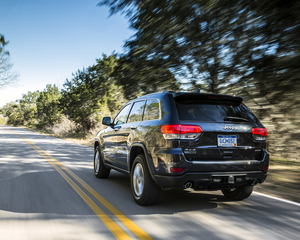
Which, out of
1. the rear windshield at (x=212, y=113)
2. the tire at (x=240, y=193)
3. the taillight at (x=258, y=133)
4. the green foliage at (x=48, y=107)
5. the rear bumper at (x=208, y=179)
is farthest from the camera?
the green foliage at (x=48, y=107)

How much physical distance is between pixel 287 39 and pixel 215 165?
3.43m

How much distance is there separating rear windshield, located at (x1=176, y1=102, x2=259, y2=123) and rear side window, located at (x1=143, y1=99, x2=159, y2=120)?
45 cm

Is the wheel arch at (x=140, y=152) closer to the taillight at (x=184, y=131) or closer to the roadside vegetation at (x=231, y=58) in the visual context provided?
the taillight at (x=184, y=131)

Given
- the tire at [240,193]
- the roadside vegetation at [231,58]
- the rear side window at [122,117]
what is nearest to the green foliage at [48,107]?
the roadside vegetation at [231,58]

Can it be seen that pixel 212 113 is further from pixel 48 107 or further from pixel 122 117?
pixel 48 107

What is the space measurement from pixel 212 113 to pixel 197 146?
637 mm

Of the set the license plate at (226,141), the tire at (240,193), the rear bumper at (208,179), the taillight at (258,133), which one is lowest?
the tire at (240,193)

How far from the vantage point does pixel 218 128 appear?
4.28m

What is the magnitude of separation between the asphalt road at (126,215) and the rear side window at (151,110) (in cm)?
146

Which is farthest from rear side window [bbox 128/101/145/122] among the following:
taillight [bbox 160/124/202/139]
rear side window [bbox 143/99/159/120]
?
taillight [bbox 160/124/202/139]

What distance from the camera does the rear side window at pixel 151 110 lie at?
480cm

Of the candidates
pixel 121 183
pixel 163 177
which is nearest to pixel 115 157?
pixel 121 183

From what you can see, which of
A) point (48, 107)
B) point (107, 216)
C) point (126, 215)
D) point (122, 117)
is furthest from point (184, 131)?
point (48, 107)

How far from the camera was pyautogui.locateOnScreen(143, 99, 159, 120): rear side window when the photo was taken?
4.80 metres
